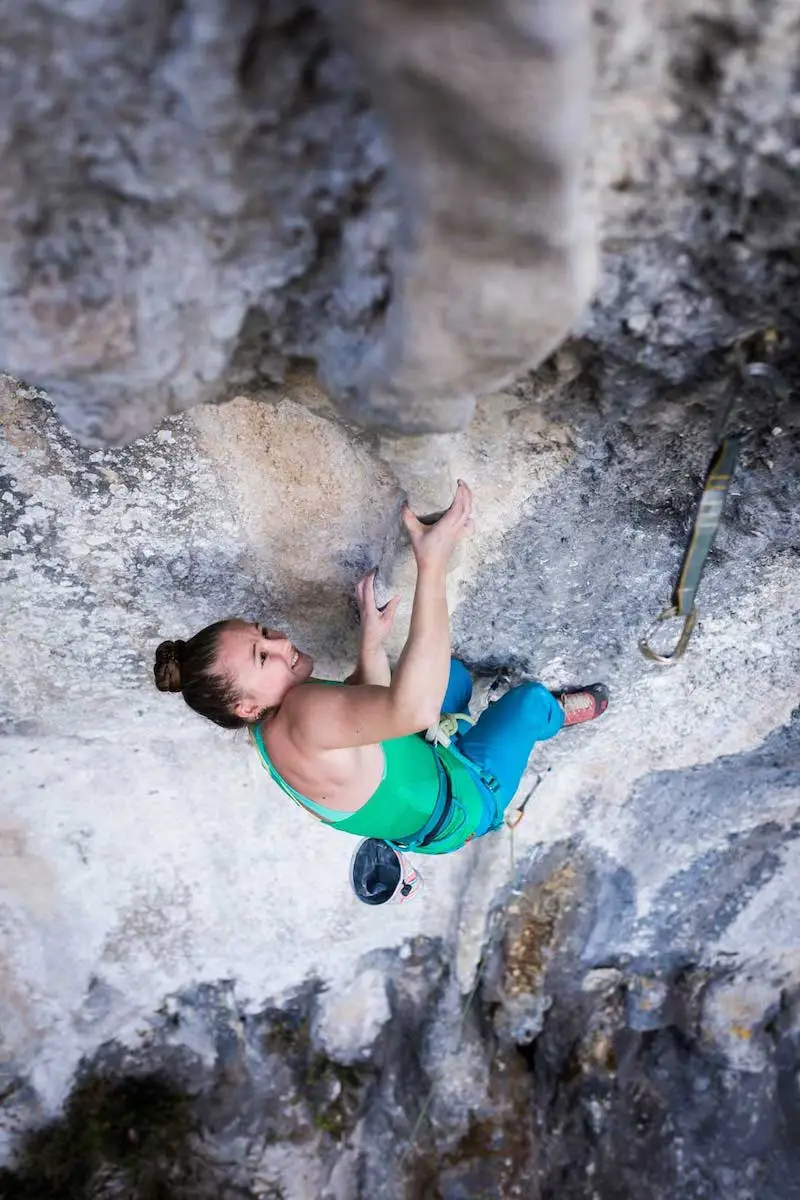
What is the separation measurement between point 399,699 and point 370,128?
809 mm

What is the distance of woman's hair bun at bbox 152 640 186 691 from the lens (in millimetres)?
1445

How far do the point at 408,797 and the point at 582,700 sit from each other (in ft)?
1.51

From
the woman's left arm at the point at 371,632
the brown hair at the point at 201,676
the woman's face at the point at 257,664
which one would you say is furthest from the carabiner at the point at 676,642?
the brown hair at the point at 201,676

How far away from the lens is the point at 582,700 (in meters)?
1.77

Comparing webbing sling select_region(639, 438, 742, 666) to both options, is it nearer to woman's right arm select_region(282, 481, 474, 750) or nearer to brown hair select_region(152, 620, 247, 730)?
woman's right arm select_region(282, 481, 474, 750)

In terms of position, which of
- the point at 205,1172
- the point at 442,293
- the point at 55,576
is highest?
the point at 442,293

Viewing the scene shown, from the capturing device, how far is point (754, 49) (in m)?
0.70

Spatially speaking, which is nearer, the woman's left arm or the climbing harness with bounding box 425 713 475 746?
the woman's left arm

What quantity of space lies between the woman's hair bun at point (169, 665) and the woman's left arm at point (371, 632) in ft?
1.02

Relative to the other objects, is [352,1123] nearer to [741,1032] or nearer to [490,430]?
[741,1032]

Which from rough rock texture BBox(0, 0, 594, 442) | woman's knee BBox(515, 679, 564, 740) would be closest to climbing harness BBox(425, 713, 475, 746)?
woman's knee BBox(515, 679, 564, 740)

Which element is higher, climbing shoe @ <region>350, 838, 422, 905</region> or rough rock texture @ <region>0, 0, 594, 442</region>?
rough rock texture @ <region>0, 0, 594, 442</region>

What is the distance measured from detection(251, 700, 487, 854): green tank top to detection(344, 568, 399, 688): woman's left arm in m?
0.16

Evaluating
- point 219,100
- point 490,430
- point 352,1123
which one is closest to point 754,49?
point 219,100
